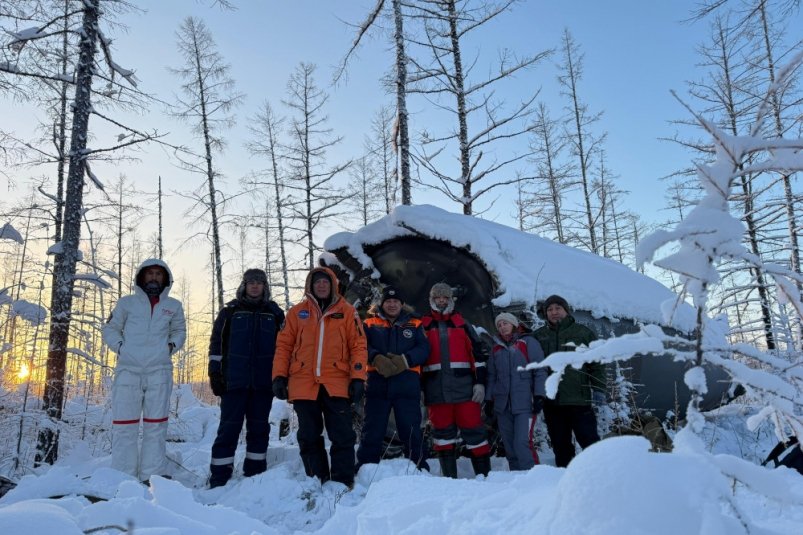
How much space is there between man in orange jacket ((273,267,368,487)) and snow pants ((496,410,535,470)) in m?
1.59

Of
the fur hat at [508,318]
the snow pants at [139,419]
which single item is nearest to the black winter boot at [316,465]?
the snow pants at [139,419]

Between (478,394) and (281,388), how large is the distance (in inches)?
76.7

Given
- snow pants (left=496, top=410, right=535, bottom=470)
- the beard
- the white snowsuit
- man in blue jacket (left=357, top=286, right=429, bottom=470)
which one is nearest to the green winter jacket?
snow pants (left=496, top=410, right=535, bottom=470)

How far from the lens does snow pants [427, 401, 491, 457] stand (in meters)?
4.91

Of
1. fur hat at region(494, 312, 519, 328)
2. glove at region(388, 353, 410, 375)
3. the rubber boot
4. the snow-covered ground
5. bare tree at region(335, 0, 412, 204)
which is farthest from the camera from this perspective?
bare tree at region(335, 0, 412, 204)

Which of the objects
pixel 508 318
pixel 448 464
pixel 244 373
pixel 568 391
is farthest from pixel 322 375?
pixel 568 391

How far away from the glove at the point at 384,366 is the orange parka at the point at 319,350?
0.94ft

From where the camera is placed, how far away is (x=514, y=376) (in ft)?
16.7

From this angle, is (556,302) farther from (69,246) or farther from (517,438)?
(69,246)

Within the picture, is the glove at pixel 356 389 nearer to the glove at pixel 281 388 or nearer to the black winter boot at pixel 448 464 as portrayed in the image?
the glove at pixel 281 388

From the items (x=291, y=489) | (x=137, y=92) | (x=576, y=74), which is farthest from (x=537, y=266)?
(x=576, y=74)

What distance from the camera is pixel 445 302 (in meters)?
5.45

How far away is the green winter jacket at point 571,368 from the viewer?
197 inches

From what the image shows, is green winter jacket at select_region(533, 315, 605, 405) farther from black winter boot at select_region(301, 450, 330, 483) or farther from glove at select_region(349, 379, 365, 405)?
black winter boot at select_region(301, 450, 330, 483)
